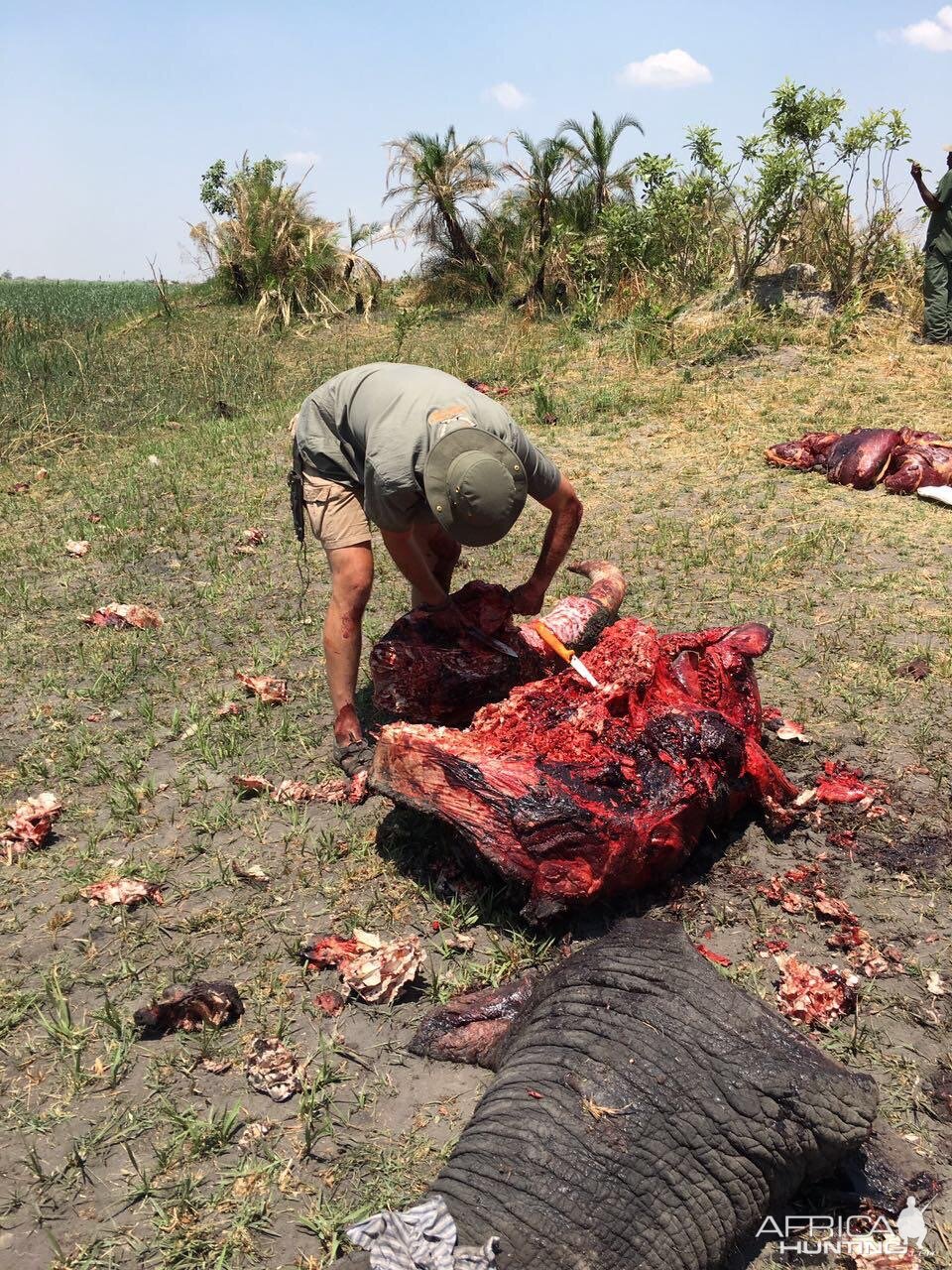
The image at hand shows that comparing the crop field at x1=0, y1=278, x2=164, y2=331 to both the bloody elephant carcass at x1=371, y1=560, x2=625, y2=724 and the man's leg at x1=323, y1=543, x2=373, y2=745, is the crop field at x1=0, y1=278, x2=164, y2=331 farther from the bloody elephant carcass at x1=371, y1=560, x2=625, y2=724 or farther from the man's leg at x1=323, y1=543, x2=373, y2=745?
the bloody elephant carcass at x1=371, y1=560, x2=625, y2=724

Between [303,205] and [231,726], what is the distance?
14.6 m

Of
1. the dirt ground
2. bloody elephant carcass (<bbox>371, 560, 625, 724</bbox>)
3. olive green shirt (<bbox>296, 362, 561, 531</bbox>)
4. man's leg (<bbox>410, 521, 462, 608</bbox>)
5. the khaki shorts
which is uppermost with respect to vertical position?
olive green shirt (<bbox>296, 362, 561, 531</bbox>)

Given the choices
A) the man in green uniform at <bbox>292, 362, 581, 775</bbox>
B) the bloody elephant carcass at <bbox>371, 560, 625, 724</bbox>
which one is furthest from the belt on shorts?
the bloody elephant carcass at <bbox>371, 560, 625, 724</bbox>

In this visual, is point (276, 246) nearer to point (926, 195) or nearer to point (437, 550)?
point (926, 195)

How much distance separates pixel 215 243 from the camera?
1683 cm

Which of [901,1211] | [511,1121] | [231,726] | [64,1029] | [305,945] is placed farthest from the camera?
[231,726]

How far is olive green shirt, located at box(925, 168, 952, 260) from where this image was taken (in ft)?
32.9

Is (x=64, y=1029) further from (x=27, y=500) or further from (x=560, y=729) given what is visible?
(x=27, y=500)

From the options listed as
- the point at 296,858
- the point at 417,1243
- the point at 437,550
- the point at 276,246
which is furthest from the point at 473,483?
the point at 276,246

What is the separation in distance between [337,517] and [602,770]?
5.63 feet

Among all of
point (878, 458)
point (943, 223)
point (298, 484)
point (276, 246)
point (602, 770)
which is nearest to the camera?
point (602, 770)

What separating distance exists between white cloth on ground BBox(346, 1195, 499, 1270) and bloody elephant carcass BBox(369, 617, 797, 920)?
1.18m

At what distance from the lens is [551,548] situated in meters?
4.13

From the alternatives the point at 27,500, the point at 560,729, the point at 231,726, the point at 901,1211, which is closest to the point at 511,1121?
the point at 901,1211
